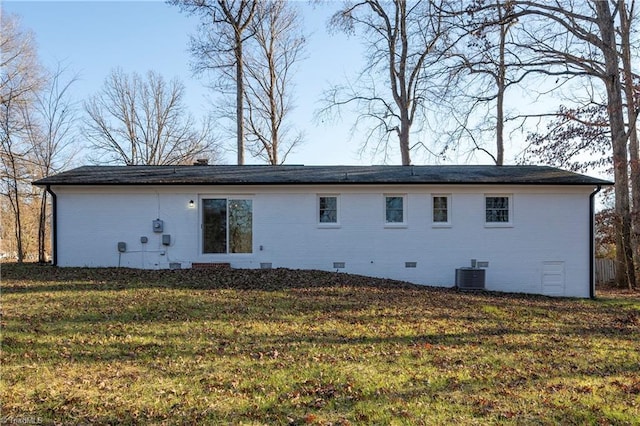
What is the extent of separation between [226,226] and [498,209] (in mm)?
8311

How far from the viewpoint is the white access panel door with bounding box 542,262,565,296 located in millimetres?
12094

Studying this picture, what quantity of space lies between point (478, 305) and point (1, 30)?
22.1 m

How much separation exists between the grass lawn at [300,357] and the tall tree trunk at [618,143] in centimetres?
721

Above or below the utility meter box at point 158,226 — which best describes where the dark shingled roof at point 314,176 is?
above

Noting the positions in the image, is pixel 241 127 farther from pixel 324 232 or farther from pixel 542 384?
pixel 542 384

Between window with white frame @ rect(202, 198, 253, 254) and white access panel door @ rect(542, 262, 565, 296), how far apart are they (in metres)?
8.89

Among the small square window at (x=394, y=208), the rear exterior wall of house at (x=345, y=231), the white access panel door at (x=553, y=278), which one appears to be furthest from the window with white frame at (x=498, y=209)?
the small square window at (x=394, y=208)

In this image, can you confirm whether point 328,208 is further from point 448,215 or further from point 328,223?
point 448,215

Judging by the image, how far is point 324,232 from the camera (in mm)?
12070

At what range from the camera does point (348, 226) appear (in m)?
12.0

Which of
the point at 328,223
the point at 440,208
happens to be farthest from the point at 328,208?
the point at 440,208

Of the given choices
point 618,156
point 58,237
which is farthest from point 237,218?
point 618,156

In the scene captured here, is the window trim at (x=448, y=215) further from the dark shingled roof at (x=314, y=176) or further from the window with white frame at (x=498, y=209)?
the window with white frame at (x=498, y=209)

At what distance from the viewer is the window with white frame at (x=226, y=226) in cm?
1209
